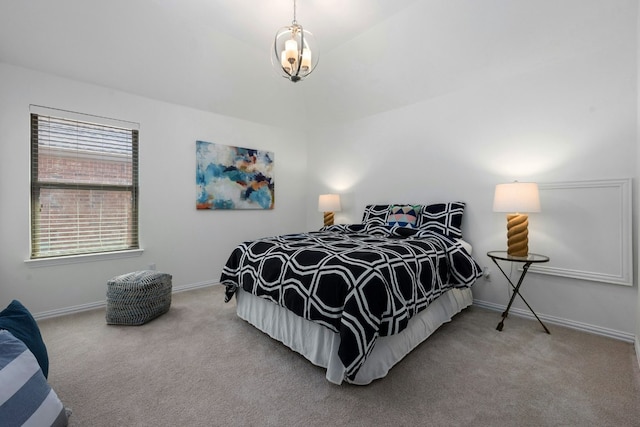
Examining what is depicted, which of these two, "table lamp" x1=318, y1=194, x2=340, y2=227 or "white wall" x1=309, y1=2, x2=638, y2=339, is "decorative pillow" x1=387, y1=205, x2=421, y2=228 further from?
"table lamp" x1=318, y1=194, x2=340, y2=227

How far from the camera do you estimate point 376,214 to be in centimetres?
361

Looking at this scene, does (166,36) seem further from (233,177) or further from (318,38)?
(233,177)

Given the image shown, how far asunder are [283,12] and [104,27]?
64.0 inches

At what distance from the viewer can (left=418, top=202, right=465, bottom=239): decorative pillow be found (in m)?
3.01

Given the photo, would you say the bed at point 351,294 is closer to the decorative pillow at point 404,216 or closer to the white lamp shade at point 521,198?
the decorative pillow at point 404,216

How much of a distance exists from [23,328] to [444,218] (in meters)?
3.24

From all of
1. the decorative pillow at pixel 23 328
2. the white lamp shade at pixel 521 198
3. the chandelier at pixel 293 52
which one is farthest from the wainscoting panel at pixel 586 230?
the decorative pillow at pixel 23 328

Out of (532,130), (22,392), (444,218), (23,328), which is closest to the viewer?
(22,392)

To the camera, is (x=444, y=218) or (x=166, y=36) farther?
(x=444, y=218)

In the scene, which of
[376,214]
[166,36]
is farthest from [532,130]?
[166,36]

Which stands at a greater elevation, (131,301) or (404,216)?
(404,216)

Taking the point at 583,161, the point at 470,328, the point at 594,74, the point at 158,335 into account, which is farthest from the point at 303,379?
the point at 594,74

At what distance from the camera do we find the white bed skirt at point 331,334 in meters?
1.69

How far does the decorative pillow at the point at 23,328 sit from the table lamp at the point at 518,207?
312 cm
